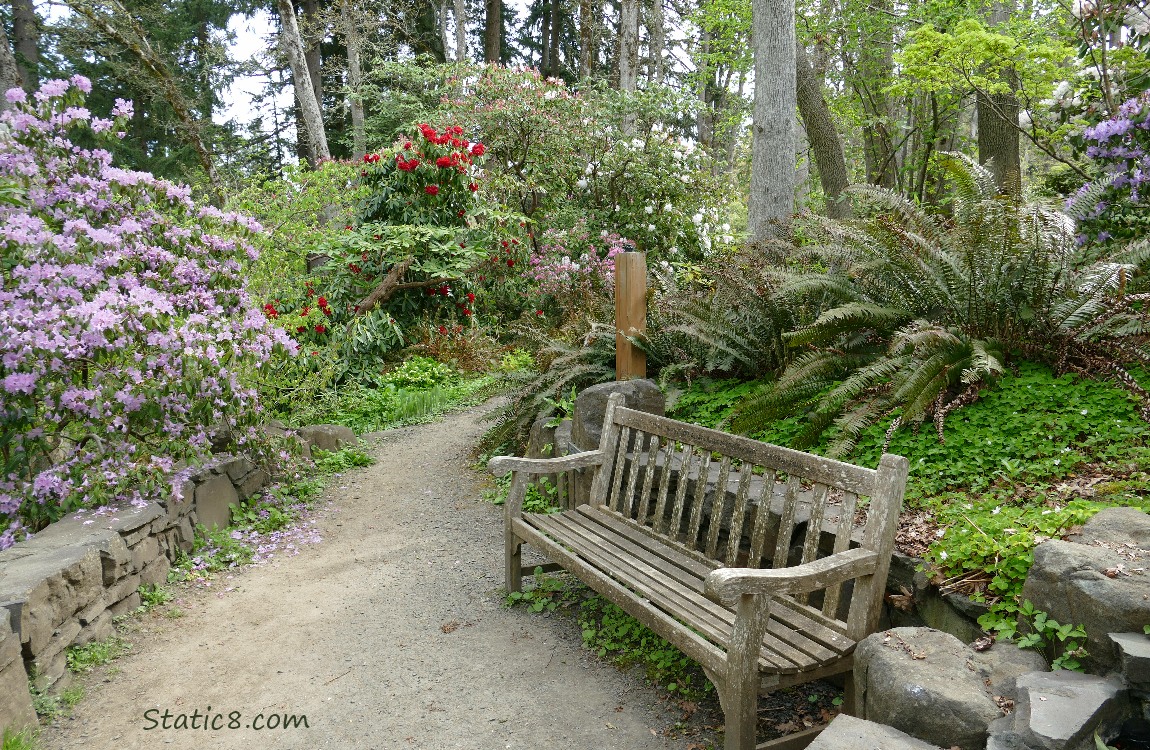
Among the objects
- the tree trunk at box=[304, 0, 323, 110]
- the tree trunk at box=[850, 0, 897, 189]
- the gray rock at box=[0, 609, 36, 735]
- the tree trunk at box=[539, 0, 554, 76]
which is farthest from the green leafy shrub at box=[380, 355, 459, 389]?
the tree trunk at box=[539, 0, 554, 76]

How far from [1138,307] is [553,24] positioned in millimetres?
23387

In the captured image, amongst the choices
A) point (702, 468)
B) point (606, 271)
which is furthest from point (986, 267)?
point (606, 271)

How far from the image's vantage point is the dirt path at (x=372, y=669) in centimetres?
288

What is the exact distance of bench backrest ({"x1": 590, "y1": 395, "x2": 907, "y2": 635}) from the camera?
8.22ft

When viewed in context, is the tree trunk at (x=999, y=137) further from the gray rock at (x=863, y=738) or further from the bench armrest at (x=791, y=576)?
the gray rock at (x=863, y=738)

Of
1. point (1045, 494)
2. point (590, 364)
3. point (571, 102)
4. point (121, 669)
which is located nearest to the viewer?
Result: point (1045, 494)

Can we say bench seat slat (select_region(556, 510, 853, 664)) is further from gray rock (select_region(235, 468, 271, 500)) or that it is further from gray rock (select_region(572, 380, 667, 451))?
gray rock (select_region(235, 468, 271, 500))

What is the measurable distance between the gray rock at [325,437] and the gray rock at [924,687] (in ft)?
18.5

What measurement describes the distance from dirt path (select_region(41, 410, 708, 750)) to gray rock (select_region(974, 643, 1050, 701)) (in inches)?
44.6

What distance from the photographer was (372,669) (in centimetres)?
339

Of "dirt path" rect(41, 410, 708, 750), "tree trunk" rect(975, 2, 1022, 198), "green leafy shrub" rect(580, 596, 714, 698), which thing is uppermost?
"tree trunk" rect(975, 2, 1022, 198)

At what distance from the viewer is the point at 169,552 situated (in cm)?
439

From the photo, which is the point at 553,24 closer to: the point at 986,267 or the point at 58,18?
the point at 58,18

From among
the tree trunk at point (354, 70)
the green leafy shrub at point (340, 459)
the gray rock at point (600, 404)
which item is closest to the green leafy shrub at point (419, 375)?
the green leafy shrub at point (340, 459)
